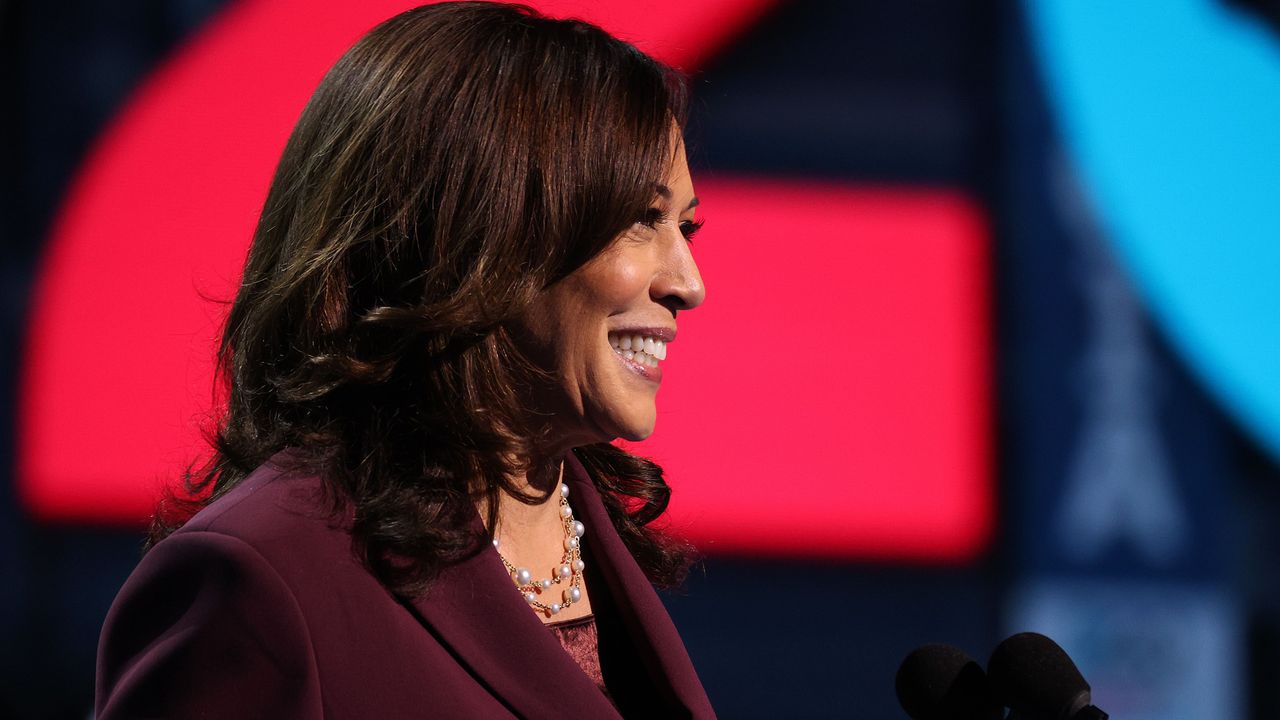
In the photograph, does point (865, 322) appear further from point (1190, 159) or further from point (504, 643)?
point (504, 643)

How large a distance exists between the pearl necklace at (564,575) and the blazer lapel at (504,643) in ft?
0.20

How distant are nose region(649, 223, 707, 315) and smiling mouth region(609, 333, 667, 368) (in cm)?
4

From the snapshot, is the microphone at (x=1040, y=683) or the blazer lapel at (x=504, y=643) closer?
the microphone at (x=1040, y=683)

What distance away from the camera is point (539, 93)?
50.7 inches

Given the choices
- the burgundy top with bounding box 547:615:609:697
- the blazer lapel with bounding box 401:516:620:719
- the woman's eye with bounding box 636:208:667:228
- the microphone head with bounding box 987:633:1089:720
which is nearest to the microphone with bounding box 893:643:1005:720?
the microphone head with bounding box 987:633:1089:720

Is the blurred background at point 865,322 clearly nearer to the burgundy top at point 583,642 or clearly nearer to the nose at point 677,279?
the burgundy top at point 583,642

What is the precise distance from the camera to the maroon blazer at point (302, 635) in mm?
1026

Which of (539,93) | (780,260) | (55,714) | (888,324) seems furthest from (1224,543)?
(55,714)

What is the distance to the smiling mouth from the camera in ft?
4.47

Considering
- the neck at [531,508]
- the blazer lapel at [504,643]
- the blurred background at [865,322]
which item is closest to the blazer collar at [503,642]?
the blazer lapel at [504,643]

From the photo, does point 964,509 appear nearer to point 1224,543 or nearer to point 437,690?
point 1224,543

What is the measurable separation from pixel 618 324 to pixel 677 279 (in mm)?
86

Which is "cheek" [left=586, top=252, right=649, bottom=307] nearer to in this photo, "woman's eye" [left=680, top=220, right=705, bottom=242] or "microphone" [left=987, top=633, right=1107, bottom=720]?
"woman's eye" [left=680, top=220, right=705, bottom=242]

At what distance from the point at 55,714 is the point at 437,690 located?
256 centimetres
